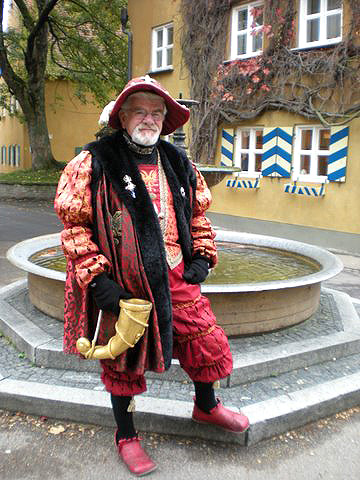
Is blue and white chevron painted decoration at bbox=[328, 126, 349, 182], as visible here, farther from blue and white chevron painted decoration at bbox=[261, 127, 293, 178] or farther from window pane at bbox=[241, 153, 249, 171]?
window pane at bbox=[241, 153, 249, 171]

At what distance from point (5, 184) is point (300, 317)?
1655cm

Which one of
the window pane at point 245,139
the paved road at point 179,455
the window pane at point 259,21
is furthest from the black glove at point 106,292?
the window pane at point 259,21

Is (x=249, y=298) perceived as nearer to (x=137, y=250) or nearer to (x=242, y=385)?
(x=242, y=385)

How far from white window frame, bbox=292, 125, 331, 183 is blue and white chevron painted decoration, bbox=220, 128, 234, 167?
201 cm

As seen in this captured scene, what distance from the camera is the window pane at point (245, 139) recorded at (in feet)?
42.3

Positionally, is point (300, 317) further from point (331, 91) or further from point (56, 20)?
point (56, 20)

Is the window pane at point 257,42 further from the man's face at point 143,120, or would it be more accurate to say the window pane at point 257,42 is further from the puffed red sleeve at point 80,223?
the puffed red sleeve at point 80,223

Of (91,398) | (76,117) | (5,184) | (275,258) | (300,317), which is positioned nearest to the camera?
(91,398)

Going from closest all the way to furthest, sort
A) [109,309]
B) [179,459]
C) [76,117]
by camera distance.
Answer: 1. [109,309]
2. [179,459]
3. [76,117]

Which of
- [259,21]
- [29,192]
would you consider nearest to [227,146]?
[259,21]

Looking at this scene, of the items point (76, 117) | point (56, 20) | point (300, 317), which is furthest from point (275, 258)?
point (76, 117)

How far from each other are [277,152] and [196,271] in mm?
9561

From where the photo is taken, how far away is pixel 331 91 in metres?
10.7

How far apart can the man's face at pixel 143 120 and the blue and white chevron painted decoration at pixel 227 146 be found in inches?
421
